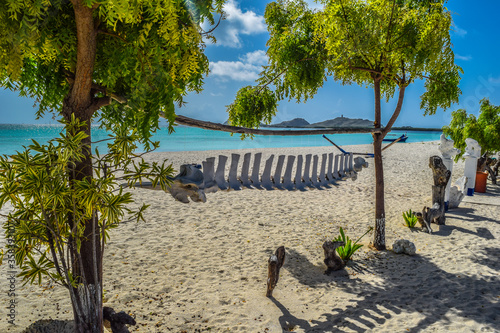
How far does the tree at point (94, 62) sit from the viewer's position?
2424 mm

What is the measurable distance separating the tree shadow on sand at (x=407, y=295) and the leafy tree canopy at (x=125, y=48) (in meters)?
3.57

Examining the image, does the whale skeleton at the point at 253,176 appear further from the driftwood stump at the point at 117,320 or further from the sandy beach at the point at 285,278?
the sandy beach at the point at 285,278

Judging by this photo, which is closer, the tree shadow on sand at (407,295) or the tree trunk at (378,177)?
the tree shadow on sand at (407,295)

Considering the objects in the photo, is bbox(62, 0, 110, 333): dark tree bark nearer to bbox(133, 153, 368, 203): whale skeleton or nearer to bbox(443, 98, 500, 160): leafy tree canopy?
bbox(133, 153, 368, 203): whale skeleton

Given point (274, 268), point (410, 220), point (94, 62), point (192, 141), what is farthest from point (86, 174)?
point (192, 141)

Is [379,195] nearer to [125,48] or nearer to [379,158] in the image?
[379,158]

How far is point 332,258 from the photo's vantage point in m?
6.18

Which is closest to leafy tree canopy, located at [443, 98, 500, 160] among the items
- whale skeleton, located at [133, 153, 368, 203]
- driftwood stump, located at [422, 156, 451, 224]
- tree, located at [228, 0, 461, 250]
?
driftwood stump, located at [422, 156, 451, 224]

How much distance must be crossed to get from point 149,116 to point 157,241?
5.18 metres

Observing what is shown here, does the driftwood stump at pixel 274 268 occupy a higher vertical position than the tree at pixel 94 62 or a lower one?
lower

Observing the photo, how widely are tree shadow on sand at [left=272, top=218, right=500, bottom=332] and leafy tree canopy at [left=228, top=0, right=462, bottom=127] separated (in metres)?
3.42

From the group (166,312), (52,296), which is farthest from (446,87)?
(52,296)

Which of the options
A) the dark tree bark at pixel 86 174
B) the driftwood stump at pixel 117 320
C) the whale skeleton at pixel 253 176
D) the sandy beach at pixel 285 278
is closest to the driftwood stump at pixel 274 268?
the sandy beach at pixel 285 278

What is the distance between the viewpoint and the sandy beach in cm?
452
